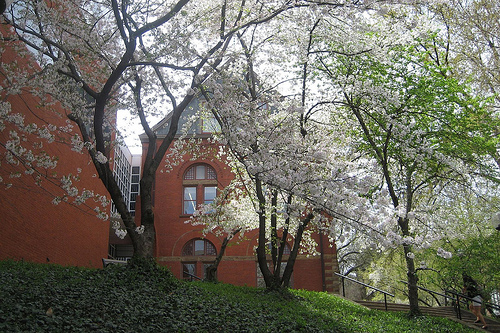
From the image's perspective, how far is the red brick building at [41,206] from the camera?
440 inches

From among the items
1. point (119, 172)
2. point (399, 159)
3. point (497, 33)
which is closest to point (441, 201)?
point (399, 159)

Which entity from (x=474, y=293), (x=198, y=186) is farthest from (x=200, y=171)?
(x=474, y=293)

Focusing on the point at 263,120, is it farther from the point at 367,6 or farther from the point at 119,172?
the point at 119,172

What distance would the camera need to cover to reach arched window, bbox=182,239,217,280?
24628 mm

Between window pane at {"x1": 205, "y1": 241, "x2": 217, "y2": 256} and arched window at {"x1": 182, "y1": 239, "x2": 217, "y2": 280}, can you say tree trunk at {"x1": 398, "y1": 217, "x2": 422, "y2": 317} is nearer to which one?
arched window at {"x1": 182, "y1": 239, "x2": 217, "y2": 280}

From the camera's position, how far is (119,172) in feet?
82.0

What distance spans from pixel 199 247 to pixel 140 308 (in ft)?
56.2

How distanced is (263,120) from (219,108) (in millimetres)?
1099

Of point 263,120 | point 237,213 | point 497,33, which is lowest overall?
point 237,213

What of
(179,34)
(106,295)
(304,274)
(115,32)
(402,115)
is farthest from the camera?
(304,274)

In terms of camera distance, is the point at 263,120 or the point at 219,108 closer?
the point at 219,108

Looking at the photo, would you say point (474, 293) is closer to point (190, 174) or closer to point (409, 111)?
point (409, 111)

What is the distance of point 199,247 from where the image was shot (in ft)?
82.2

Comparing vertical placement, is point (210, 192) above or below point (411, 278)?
above
